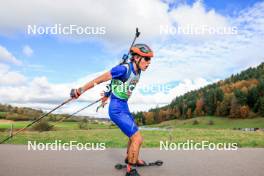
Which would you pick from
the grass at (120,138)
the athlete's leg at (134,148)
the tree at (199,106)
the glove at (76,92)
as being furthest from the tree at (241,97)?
the glove at (76,92)

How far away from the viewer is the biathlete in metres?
5.62

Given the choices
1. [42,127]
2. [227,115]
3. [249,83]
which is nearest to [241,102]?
[227,115]

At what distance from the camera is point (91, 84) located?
18.5ft

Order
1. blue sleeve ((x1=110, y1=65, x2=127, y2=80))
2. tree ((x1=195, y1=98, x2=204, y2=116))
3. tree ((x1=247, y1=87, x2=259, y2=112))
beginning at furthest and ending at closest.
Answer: tree ((x1=195, y1=98, x2=204, y2=116)) < tree ((x1=247, y1=87, x2=259, y2=112)) < blue sleeve ((x1=110, y1=65, x2=127, y2=80))

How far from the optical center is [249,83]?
433 feet

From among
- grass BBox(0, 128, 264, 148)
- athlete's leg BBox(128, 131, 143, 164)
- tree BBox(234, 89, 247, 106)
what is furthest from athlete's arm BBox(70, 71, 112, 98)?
tree BBox(234, 89, 247, 106)

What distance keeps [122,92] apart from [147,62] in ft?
2.02

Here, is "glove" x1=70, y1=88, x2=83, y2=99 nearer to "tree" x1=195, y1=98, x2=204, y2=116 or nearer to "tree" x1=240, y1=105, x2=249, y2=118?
"tree" x1=240, y1=105, x2=249, y2=118

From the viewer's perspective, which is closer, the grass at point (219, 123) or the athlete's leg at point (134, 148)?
the athlete's leg at point (134, 148)

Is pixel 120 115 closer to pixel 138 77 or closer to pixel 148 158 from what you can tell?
pixel 138 77

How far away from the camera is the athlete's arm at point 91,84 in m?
5.61

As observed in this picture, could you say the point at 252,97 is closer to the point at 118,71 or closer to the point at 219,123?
the point at 219,123

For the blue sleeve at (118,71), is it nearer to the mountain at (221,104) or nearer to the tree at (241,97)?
the mountain at (221,104)

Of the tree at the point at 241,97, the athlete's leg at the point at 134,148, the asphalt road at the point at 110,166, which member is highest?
the tree at the point at 241,97
